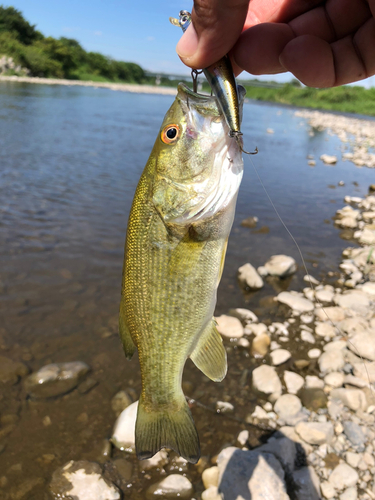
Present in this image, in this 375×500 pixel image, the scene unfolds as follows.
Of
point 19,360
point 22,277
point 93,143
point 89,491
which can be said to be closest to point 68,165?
point 93,143

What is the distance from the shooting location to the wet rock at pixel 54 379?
4258 millimetres

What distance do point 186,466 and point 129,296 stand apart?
240 cm

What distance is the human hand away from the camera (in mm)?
2502

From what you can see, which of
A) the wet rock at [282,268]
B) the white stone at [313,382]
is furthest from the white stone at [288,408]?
the wet rock at [282,268]

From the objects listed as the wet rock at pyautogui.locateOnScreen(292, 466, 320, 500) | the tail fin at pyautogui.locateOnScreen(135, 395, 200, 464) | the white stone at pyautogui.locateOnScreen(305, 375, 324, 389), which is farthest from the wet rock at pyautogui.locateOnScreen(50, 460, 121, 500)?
the white stone at pyautogui.locateOnScreen(305, 375, 324, 389)

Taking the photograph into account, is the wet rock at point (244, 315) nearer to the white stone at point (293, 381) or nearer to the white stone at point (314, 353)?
the white stone at point (314, 353)

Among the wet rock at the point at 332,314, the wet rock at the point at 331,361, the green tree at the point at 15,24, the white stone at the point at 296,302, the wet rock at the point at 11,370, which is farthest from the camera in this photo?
the green tree at the point at 15,24

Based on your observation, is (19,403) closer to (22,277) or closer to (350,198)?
(22,277)

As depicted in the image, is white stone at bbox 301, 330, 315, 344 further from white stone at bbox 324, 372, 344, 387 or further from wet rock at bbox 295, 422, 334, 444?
wet rock at bbox 295, 422, 334, 444

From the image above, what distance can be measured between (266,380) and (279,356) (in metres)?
0.52

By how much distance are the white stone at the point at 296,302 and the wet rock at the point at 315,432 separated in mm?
2258

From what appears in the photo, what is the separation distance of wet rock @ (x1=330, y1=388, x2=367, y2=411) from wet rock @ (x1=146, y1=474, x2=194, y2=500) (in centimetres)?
200

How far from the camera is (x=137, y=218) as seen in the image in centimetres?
205

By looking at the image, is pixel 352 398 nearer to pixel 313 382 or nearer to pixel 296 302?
pixel 313 382
